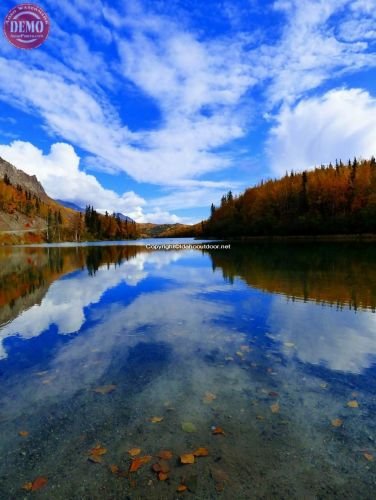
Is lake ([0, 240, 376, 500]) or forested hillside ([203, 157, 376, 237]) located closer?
lake ([0, 240, 376, 500])

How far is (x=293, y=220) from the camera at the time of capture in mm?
110875

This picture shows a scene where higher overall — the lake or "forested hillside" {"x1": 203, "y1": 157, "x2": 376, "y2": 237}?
"forested hillside" {"x1": 203, "y1": 157, "x2": 376, "y2": 237}

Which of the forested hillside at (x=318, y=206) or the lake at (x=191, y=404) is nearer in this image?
the lake at (x=191, y=404)

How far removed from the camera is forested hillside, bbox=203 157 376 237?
94.2m

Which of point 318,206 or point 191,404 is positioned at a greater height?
point 318,206

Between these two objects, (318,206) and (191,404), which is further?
(318,206)

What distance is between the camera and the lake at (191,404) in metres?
4.02

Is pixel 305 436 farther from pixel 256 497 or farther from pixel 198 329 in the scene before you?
pixel 198 329

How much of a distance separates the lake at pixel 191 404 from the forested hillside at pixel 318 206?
9250 centimetres

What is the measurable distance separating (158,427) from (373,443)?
3.49m

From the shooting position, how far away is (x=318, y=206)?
108 metres

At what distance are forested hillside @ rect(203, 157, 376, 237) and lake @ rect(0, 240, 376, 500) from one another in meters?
92.5

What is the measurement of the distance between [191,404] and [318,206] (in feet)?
375

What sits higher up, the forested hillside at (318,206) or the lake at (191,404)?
the forested hillside at (318,206)
